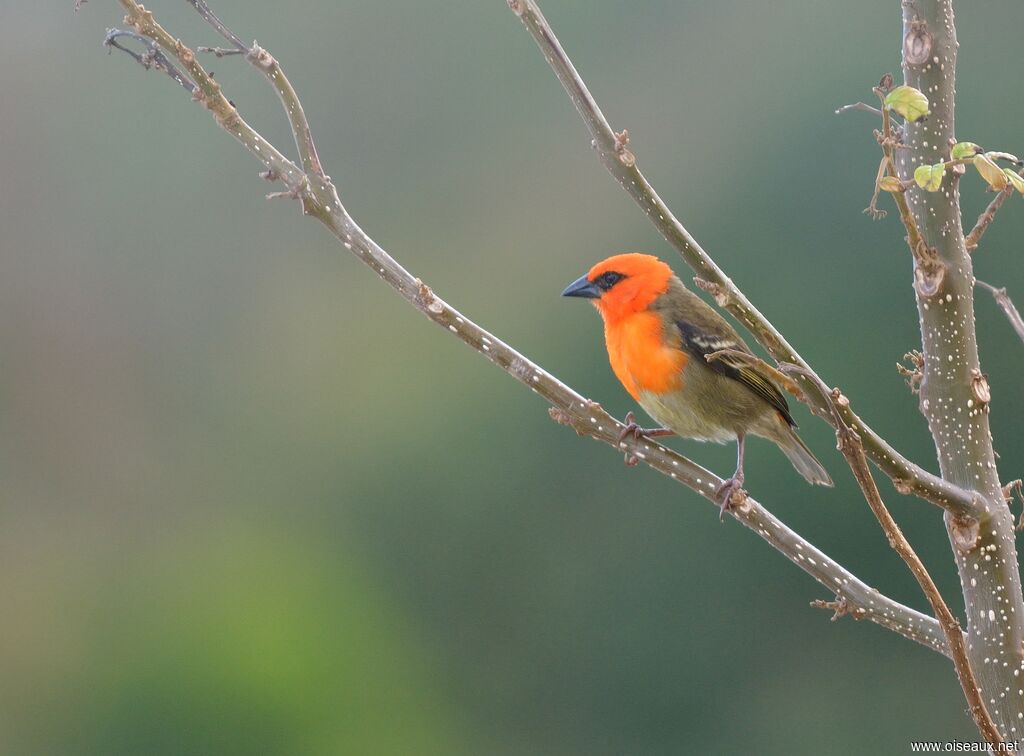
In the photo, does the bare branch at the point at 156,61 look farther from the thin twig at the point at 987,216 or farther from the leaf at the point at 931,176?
the thin twig at the point at 987,216

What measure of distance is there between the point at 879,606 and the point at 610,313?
1489 millimetres

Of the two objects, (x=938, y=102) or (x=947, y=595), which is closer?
(x=938, y=102)

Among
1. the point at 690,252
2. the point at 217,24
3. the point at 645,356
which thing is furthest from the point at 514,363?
the point at 645,356

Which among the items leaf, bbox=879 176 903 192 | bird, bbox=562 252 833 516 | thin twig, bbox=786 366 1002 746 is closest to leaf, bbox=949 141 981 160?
leaf, bbox=879 176 903 192

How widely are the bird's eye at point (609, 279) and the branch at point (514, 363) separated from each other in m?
1.27

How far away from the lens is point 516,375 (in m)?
1.97

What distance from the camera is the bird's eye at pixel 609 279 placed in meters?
3.29

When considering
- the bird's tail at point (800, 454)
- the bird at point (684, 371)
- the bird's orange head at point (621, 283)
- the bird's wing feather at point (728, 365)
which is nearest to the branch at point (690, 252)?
the bird at point (684, 371)

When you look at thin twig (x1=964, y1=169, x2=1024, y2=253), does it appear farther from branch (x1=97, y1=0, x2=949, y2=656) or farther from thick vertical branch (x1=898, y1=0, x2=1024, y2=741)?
branch (x1=97, y1=0, x2=949, y2=656)

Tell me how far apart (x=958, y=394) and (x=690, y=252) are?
20.3 inches

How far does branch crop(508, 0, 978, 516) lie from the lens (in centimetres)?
171

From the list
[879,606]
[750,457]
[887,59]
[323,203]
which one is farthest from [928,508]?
[323,203]

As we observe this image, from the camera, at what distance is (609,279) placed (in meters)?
3.30

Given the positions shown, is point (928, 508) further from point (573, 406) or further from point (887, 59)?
point (573, 406)
